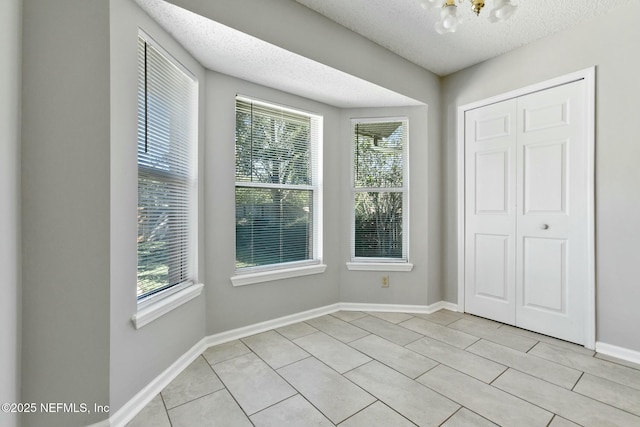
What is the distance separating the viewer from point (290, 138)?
9.53ft

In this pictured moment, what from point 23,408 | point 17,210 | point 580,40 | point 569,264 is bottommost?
point 23,408

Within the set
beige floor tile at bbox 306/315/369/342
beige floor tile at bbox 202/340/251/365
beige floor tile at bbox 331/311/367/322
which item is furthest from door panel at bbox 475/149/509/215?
beige floor tile at bbox 202/340/251/365

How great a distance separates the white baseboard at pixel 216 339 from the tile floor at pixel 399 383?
5cm

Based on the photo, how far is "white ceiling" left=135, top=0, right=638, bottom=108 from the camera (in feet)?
6.29

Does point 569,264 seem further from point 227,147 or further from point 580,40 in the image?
point 227,147

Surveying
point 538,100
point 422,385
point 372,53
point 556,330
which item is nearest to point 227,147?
point 372,53

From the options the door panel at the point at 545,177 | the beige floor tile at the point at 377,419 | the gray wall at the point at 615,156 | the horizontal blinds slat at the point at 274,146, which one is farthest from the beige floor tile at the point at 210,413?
the door panel at the point at 545,177

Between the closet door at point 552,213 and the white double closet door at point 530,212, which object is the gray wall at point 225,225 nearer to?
the white double closet door at point 530,212

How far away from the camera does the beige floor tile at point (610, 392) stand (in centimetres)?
162

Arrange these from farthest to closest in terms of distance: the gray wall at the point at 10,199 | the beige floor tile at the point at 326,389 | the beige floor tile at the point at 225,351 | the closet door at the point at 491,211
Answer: the closet door at the point at 491,211, the beige floor tile at the point at 225,351, the beige floor tile at the point at 326,389, the gray wall at the point at 10,199

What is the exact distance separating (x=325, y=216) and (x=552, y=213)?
6.70ft

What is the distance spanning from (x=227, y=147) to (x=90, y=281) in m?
1.42

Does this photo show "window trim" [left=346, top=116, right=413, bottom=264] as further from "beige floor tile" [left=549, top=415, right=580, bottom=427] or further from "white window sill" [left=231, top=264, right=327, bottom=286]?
"beige floor tile" [left=549, top=415, right=580, bottom=427]

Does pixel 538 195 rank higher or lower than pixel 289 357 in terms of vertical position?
higher
